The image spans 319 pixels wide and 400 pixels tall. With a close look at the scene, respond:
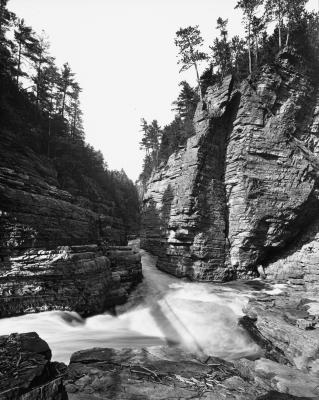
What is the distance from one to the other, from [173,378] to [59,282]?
23.3 ft

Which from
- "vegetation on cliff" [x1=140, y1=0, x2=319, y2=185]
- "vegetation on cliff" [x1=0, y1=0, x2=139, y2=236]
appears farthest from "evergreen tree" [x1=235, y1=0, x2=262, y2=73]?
"vegetation on cliff" [x1=0, y1=0, x2=139, y2=236]

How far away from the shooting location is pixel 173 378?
6.12 meters

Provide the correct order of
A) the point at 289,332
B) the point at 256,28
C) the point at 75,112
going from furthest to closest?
1. the point at 75,112
2. the point at 256,28
3. the point at 289,332

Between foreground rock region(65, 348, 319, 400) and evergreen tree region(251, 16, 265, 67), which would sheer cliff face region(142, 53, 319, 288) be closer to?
evergreen tree region(251, 16, 265, 67)

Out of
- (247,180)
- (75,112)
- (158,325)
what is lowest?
(158,325)

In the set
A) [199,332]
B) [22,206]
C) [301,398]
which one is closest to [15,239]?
[22,206]

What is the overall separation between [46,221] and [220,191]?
50.6ft

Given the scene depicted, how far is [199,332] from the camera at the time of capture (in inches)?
458

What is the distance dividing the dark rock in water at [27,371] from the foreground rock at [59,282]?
6.92 m

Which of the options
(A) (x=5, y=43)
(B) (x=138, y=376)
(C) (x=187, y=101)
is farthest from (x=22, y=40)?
(B) (x=138, y=376)

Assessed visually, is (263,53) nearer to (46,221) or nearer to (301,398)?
(46,221)

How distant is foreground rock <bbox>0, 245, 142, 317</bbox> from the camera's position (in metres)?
10.0

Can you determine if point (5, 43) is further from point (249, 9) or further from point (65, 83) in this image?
point (249, 9)

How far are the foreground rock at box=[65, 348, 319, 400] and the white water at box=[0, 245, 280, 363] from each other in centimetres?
177
